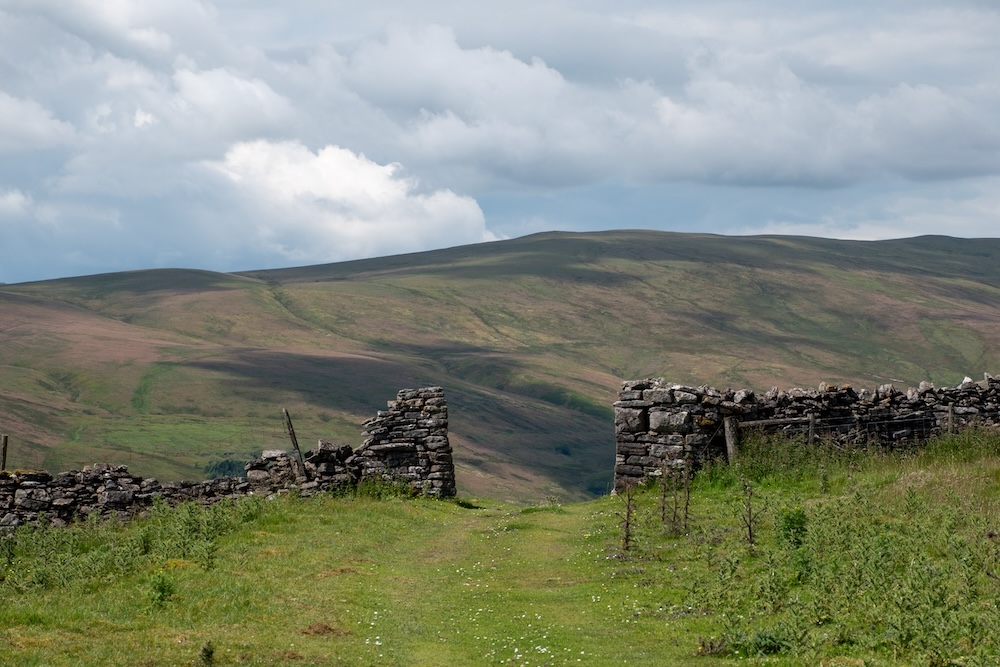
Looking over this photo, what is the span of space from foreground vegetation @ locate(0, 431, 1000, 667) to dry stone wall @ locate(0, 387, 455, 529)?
2.11m

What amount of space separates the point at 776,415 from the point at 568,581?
1245cm

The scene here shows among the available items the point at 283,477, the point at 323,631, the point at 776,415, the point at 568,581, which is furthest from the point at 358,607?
the point at 776,415

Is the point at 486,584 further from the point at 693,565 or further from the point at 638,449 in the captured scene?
the point at 638,449

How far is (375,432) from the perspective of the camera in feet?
109

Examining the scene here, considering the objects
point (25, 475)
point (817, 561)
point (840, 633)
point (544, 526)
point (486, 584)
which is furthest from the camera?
point (25, 475)

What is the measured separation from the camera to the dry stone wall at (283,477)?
28906 millimetres

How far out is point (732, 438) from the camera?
29531 mm

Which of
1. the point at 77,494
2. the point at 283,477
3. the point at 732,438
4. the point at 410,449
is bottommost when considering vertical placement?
the point at 77,494

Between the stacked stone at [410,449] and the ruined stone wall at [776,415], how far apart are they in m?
5.34

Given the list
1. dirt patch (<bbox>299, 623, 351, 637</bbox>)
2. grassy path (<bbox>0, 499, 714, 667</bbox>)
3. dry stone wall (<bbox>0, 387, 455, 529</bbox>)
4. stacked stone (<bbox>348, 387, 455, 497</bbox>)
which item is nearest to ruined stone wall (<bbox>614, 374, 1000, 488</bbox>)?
grassy path (<bbox>0, 499, 714, 667</bbox>)

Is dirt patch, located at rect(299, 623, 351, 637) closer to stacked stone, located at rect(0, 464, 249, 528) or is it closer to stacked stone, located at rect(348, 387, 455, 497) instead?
stacked stone, located at rect(0, 464, 249, 528)

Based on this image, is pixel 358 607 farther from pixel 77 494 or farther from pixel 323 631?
pixel 77 494

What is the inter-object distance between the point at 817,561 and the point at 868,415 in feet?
49.2

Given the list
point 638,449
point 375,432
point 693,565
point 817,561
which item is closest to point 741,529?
point 693,565
